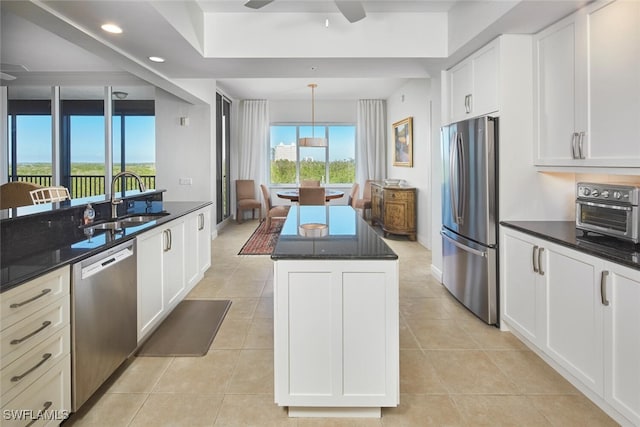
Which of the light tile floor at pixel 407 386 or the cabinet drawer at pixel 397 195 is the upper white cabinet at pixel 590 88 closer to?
the light tile floor at pixel 407 386

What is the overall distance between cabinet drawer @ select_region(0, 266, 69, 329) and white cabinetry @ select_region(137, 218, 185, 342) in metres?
0.79

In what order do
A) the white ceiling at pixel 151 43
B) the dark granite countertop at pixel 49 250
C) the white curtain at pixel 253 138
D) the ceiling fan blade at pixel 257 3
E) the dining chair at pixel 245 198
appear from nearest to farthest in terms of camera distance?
the dark granite countertop at pixel 49 250 < the white ceiling at pixel 151 43 < the ceiling fan blade at pixel 257 3 < the dining chair at pixel 245 198 < the white curtain at pixel 253 138

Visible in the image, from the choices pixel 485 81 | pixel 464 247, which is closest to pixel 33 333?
pixel 464 247

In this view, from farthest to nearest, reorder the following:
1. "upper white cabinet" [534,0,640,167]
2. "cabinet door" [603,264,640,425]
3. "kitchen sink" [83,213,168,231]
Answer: "kitchen sink" [83,213,168,231], "upper white cabinet" [534,0,640,167], "cabinet door" [603,264,640,425]

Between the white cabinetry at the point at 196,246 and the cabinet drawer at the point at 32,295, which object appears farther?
the white cabinetry at the point at 196,246

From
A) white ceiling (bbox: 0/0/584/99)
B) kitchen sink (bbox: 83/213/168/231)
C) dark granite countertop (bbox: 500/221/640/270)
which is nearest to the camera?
dark granite countertop (bbox: 500/221/640/270)

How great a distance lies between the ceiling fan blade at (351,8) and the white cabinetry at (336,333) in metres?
1.86

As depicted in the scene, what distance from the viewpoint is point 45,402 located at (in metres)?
1.61

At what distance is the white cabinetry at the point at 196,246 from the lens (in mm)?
3607

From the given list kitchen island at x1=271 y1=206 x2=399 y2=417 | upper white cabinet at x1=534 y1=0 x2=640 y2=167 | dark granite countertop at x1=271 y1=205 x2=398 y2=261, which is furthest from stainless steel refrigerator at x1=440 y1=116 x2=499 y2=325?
kitchen island at x1=271 y1=206 x2=399 y2=417

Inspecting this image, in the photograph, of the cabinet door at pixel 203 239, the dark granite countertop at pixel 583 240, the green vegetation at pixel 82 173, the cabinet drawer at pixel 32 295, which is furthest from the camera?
the green vegetation at pixel 82 173

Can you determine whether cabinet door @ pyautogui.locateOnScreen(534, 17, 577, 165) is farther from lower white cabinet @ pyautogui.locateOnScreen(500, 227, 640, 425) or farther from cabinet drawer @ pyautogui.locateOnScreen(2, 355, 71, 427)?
cabinet drawer @ pyautogui.locateOnScreen(2, 355, 71, 427)

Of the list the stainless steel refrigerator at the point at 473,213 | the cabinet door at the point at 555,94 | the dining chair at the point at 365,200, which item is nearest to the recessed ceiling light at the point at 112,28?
the stainless steel refrigerator at the point at 473,213

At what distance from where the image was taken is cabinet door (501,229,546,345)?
8.04ft
